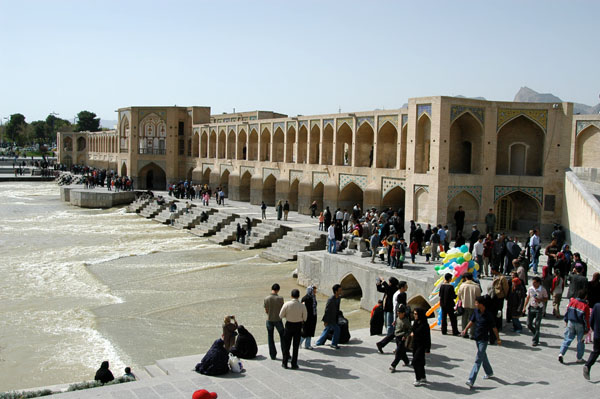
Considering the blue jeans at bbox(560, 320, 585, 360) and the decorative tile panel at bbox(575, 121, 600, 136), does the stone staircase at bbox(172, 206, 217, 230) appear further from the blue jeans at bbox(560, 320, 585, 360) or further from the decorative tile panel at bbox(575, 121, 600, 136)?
the blue jeans at bbox(560, 320, 585, 360)

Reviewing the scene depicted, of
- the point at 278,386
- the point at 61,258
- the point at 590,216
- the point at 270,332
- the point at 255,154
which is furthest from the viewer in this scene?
the point at 255,154

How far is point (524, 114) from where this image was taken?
18641 mm

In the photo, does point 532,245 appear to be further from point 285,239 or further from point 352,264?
point 285,239

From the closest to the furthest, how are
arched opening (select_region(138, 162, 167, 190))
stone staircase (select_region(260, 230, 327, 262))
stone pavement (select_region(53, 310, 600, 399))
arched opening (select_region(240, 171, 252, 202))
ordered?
stone pavement (select_region(53, 310, 600, 399)) < stone staircase (select_region(260, 230, 327, 262)) < arched opening (select_region(240, 171, 252, 202)) < arched opening (select_region(138, 162, 167, 190))

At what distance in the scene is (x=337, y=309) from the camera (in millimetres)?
8000

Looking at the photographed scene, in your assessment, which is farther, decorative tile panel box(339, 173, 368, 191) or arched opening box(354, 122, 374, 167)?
arched opening box(354, 122, 374, 167)

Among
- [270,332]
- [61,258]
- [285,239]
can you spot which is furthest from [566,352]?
[61,258]

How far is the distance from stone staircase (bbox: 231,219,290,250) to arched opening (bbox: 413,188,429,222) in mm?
5278

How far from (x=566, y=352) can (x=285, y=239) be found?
13.9 m

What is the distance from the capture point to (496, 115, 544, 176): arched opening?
62.6ft

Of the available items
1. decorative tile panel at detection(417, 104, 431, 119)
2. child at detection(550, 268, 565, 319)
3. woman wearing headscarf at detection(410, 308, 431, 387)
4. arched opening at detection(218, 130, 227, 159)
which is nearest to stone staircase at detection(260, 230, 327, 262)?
decorative tile panel at detection(417, 104, 431, 119)

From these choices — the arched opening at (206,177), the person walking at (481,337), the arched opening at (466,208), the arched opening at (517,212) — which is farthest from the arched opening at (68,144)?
the person walking at (481,337)

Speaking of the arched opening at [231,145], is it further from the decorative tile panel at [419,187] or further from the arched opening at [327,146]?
the decorative tile panel at [419,187]

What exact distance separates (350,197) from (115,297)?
12141 millimetres
